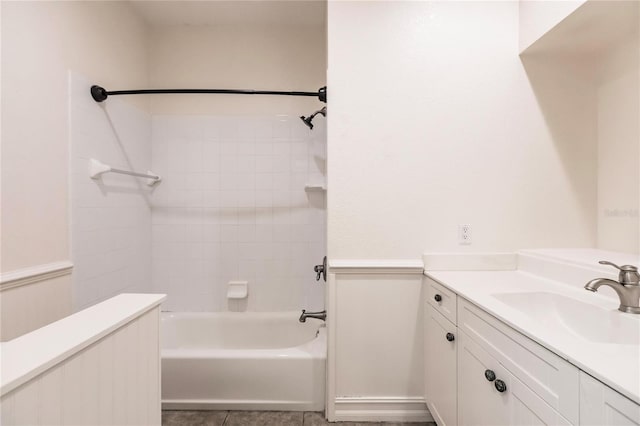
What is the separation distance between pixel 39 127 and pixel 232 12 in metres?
1.54

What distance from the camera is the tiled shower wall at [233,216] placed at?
249cm

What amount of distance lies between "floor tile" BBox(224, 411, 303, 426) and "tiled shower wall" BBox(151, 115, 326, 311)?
0.82 meters

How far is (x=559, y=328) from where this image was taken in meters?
1.14

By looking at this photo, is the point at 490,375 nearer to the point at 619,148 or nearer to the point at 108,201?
the point at 619,148

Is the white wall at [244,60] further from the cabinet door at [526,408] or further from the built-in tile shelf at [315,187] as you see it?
the cabinet door at [526,408]

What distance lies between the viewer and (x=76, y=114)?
171 centimetres

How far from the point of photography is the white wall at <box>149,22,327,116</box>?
2.48m

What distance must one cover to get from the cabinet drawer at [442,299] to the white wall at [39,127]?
6.27 feet

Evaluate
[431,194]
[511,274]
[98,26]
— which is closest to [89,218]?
[98,26]

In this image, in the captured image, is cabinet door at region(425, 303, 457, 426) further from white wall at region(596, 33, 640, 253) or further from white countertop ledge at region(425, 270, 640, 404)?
white wall at region(596, 33, 640, 253)

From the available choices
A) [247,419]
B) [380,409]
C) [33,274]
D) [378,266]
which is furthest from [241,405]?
[33,274]

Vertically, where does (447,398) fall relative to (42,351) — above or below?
below

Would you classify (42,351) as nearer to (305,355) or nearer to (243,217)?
(305,355)

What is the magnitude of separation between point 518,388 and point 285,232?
186 cm
